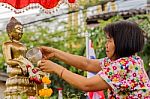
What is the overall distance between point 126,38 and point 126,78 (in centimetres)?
23

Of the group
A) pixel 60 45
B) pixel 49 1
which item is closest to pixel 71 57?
pixel 49 1

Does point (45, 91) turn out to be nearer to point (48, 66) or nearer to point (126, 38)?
point (48, 66)

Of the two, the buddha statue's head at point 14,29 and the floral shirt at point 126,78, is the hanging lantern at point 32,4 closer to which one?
the buddha statue's head at point 14,29

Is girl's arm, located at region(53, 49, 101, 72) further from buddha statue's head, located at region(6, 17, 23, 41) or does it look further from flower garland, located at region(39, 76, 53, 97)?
buddha statue's head, located at region(6, 17, 23, 41)

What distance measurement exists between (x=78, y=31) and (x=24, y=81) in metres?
10.4

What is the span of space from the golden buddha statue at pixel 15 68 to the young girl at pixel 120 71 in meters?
0.80

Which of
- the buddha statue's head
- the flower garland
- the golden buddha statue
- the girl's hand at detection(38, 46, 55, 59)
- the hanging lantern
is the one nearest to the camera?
the girl's hand at detection(38, 46, 55, 59)

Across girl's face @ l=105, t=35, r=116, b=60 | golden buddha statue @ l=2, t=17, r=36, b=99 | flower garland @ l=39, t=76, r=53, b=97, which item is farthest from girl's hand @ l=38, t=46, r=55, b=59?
girl's face @ l=105, t=35, r=116, b=60

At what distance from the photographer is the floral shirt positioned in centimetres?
281

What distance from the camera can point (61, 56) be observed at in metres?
3.33

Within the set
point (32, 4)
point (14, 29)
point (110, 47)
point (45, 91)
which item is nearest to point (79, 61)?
point (45, 91)

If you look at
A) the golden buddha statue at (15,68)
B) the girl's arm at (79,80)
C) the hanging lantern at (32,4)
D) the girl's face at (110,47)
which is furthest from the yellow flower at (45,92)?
the hanging lantern at (32,4)

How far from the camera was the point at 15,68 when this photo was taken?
12.2 ft

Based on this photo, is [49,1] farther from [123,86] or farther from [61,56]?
[123,86]
